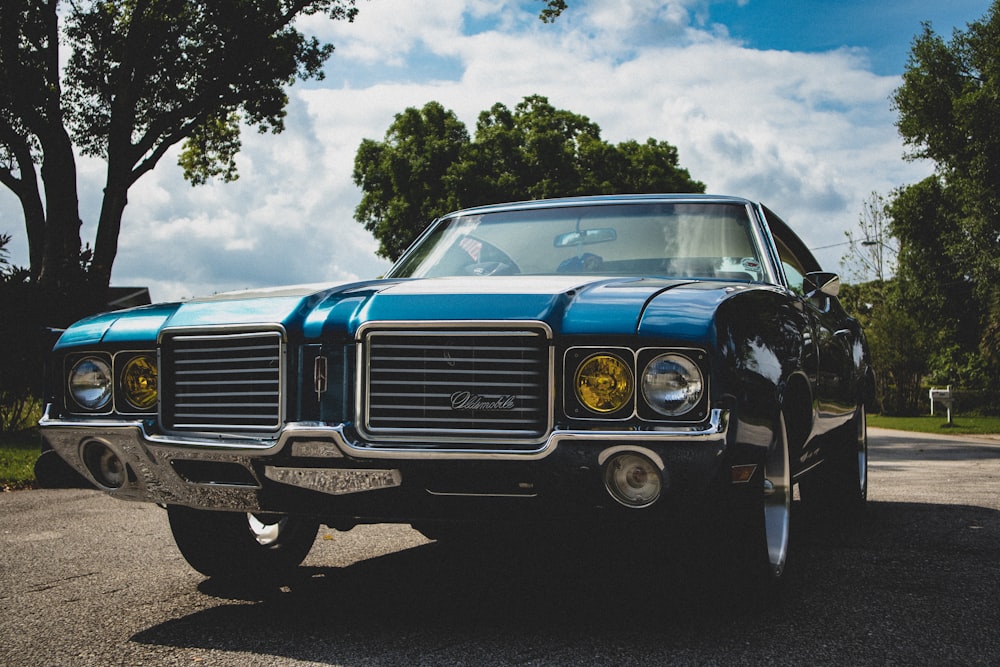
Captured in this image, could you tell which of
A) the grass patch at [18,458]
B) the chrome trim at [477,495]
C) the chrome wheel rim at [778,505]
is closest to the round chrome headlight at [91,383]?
the chrome trim at [477,495]

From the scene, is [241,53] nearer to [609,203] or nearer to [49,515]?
[49,515]

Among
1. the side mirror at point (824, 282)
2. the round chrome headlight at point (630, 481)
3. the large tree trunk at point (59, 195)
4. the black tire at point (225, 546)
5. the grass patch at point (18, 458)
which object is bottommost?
the grass patch at point (18, 458)

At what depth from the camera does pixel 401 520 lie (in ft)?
9.71

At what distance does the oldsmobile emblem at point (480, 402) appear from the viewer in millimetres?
2900

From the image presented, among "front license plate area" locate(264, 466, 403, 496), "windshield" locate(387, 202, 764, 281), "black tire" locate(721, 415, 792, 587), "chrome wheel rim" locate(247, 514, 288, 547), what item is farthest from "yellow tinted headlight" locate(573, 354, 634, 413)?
"chrome wheel rim" locate(247, 514, 288, 547)

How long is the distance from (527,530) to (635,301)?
2.51ft

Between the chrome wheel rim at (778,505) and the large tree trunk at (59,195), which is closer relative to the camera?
the chrome wheel rim at (778,505)

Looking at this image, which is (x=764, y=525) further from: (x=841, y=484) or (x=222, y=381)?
(x=841, y=484)

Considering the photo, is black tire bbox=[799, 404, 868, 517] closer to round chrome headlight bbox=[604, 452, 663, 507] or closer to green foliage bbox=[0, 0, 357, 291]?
round chrome headlight bbox=[604, 452, 663, 507]

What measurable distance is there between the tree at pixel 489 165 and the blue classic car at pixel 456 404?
1101 inches

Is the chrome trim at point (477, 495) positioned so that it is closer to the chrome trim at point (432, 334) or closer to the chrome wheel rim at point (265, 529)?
the chrome trim at point (432, 334)

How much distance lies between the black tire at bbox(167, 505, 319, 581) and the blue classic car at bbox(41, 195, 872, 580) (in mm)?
44

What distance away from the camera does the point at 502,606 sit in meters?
3.56

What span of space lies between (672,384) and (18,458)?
8.92 m
